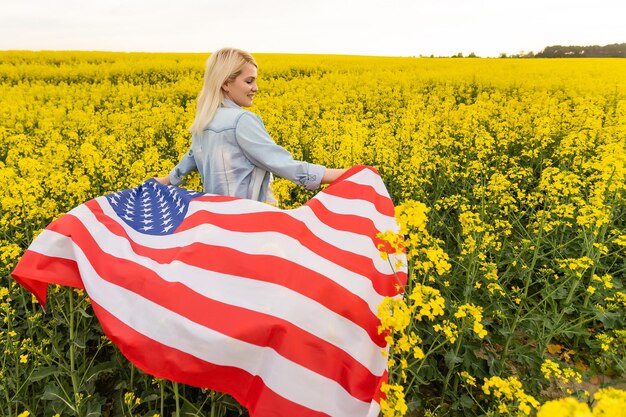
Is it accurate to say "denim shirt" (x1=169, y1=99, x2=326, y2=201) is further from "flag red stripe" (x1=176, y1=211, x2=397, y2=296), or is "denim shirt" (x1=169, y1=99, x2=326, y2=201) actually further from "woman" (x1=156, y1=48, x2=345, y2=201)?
"flag red stripe" (x1=176, y1=211, x2=397, y2=296)

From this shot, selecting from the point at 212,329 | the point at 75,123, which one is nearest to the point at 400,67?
the point at 75,123

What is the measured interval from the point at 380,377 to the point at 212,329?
0.83 meters

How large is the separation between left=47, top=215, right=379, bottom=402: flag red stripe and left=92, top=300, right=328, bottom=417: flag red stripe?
17 cm

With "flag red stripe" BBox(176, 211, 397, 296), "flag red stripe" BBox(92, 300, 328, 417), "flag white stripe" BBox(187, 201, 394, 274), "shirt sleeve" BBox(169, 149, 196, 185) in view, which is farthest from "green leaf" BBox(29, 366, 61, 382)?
"shirt sleeve" BBox(169, 149, 196, 185)

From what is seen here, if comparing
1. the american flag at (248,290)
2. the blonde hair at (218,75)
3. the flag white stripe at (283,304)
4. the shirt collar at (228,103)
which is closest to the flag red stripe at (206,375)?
the american flag at (248,290)

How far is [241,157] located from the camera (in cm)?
312

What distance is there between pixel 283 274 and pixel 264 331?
1.04 feet

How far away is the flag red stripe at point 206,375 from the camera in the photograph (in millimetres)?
1886

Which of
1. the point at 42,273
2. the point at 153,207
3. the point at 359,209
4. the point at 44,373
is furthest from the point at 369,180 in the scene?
the point at 44,373

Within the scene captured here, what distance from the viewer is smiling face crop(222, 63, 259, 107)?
10.3 ft

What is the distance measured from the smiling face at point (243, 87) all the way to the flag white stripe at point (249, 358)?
1.74 metres

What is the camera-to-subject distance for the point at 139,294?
217 centimetres

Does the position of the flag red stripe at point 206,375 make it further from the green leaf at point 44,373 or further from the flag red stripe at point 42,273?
the green leaf at point 44,373

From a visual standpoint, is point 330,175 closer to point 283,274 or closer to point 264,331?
point 283,274
